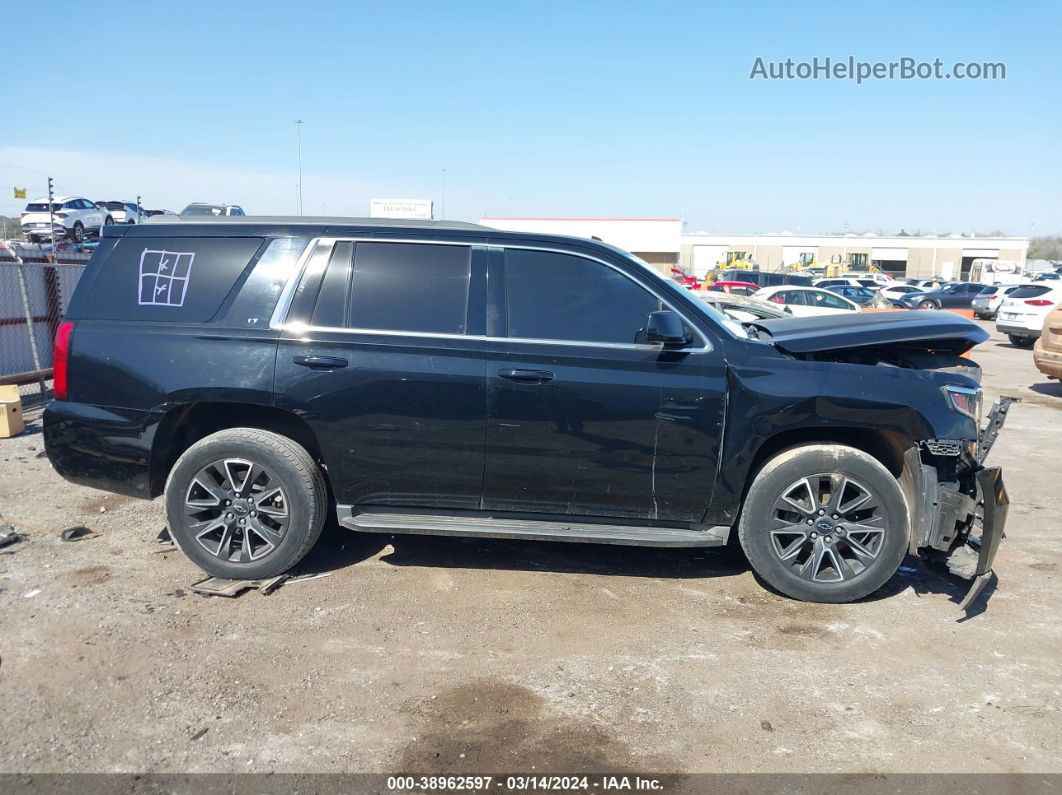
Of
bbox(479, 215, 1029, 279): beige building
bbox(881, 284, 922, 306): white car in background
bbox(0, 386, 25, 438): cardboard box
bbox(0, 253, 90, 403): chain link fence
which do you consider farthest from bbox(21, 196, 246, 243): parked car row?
bbox(479, 215, 1029, 279): beige building

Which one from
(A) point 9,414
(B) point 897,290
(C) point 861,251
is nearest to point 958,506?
(A) point 9,414

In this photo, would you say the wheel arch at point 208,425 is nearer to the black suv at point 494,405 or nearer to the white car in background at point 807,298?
the black suv at point 494,405

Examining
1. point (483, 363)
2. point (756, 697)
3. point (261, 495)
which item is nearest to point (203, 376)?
point (261, 495)

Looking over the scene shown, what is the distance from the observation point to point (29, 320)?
388 inches

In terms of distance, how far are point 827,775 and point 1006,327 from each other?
65.1 feet

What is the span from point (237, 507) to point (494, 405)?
63.1 inches

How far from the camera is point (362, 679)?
3.70m

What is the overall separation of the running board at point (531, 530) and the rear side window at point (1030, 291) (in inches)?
776

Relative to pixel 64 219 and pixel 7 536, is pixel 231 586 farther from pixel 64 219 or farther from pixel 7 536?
pixel 64 219

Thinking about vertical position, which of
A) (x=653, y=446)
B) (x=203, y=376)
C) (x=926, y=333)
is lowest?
(x=653, y=446)

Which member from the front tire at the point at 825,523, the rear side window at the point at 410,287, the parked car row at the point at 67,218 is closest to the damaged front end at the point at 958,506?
the front tire at the point at 825,523

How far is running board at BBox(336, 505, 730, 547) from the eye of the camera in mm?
4488

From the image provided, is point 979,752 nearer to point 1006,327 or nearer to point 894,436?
point 894,436

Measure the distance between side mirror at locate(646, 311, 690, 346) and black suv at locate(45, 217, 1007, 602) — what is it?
A: 0.02 meters
